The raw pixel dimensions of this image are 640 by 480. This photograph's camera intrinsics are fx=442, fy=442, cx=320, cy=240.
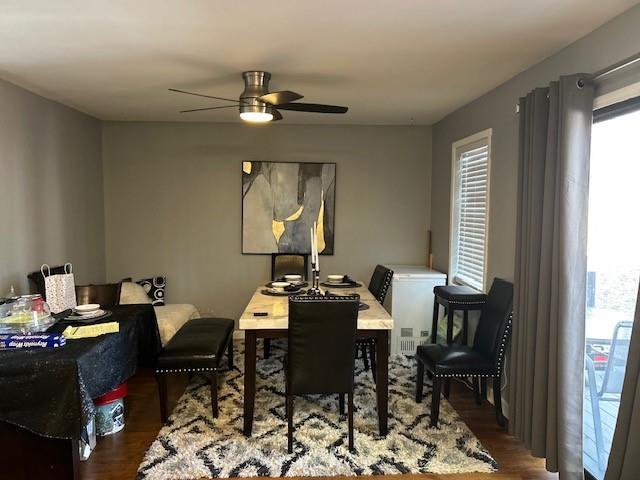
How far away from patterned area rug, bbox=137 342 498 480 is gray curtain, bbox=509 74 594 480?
0.46 meters

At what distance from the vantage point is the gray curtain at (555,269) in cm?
229

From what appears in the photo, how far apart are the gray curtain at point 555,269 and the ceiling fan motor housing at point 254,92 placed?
5.58 ft

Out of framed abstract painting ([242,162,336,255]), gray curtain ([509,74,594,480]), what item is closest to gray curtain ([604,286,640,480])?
gray curtain ([509,74,594,480])

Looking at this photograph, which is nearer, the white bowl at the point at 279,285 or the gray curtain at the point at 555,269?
the gray curtain at the point at 555,269

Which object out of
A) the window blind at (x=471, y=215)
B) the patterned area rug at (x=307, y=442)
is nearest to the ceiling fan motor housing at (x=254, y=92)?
the window blind at (x=471, y=215)

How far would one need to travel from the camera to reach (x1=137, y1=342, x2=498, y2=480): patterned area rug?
101 inches

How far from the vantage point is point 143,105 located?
4199 millimetres

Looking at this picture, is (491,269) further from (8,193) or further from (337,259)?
(8,193)

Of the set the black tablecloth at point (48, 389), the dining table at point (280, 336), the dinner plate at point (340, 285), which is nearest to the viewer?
the black tablecloth at point (48, 389)

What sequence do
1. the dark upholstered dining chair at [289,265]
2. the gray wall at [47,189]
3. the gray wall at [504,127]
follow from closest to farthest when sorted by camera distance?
the gray wall at [504,127]
the gray wall at [47,189]
the dark upholstered dining chair at [289,265]

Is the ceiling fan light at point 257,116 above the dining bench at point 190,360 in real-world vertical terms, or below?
above

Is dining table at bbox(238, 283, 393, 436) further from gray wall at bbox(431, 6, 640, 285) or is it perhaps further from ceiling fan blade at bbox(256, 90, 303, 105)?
ceiling fan blade at bbox(256, 90, 303, 105)

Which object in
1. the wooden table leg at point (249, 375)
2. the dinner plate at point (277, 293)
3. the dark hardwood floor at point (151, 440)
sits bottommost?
the dark hardwood floor at point (151, 440)

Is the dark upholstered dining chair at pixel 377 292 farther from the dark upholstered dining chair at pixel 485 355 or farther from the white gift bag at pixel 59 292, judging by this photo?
the white gift bag at pixel 59 292
